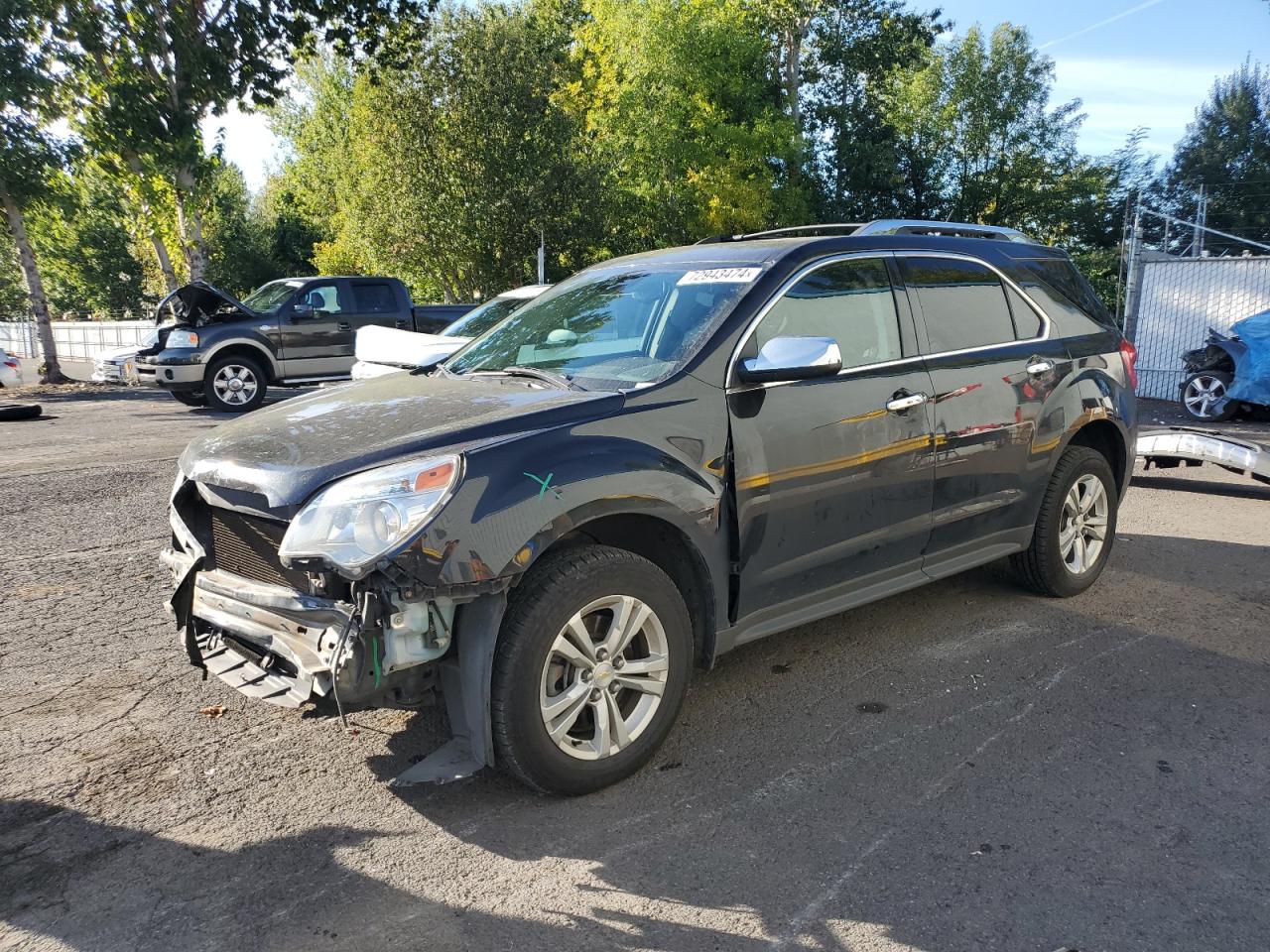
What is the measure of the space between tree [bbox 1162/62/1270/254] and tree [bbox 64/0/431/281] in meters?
42.9

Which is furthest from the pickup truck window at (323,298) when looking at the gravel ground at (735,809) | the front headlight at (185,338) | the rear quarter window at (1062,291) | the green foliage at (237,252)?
the green foliage at (237,252)

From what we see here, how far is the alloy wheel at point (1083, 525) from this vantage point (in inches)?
207

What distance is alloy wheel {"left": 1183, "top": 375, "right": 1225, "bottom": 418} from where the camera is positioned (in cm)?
1336

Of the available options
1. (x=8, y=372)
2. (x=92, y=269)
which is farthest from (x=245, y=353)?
(x=92, y=269)

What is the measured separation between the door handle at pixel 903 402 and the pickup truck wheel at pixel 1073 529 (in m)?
1.28

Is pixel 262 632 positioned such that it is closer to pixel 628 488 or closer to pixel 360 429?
pixel 360 429

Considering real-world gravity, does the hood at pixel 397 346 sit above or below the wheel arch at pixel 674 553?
above

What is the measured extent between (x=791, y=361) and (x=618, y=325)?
0.87 m

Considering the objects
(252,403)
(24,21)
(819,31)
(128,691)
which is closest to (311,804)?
(128,691)

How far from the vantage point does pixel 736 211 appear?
124ft

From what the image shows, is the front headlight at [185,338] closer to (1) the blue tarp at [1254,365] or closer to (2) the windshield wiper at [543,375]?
(2) the windshield wiper at [543,375]

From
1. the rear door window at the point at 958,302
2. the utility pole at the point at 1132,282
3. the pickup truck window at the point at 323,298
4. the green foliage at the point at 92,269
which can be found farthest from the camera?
the green foliage at the point at 92,269

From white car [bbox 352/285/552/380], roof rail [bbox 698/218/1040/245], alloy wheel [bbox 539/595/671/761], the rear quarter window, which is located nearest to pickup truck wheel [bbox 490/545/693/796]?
alloy wheel [bbox 539/595/671/761]

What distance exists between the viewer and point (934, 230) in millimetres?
4934
